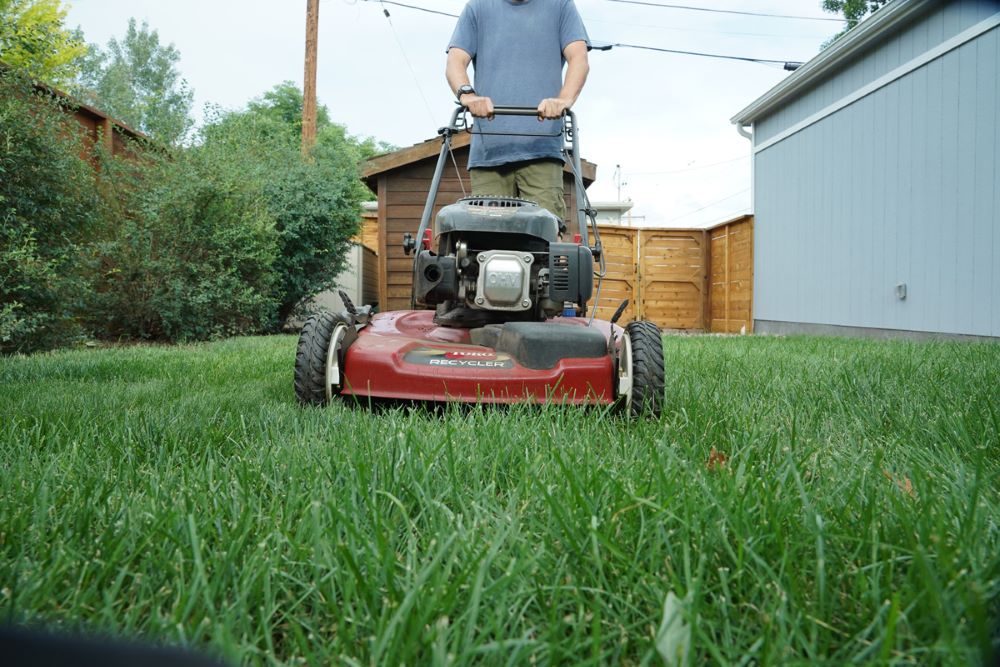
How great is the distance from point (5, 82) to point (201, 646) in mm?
6736

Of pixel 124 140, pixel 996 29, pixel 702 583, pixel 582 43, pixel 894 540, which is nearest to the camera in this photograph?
pixel 702 583

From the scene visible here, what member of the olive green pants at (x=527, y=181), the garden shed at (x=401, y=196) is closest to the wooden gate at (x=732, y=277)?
the garden shed at (x=401, y=196)

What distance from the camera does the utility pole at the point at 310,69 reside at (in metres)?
13.9

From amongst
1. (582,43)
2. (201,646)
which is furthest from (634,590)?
(582,43)

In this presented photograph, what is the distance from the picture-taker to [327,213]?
10.6 metres

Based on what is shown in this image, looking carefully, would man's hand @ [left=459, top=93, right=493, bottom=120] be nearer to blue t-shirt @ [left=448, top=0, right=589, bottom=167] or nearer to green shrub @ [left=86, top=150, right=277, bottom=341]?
blue t-shirt @ [left=448, top=0, right=589, bottom=167]

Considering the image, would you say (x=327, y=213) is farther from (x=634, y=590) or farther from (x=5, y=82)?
(x=634, y=590)

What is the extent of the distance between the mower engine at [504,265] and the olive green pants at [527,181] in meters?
0.51

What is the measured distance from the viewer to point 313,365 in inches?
92.4

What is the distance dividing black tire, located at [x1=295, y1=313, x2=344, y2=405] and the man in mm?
1333

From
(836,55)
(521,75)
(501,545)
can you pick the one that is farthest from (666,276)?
(501,545)

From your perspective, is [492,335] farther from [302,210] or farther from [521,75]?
[302,210]

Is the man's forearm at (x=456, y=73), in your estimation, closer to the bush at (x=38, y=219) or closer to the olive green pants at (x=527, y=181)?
the olive green pants at (x=527, y=181)

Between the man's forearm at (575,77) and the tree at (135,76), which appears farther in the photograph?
the tree at (135,76)
